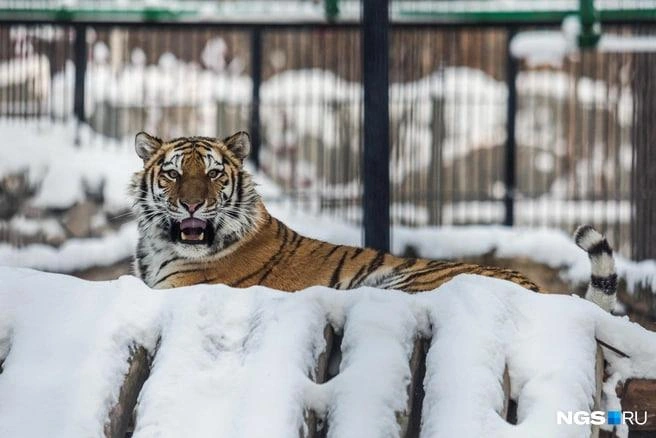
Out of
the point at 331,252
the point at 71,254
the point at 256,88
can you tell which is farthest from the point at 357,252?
the point at 71,254

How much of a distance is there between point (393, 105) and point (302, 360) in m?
6.58

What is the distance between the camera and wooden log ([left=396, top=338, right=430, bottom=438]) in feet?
9.11

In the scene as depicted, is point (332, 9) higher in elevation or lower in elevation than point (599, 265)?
higher

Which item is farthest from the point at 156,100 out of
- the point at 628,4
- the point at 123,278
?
the point at 123,278

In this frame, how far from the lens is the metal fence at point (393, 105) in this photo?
9266 mm

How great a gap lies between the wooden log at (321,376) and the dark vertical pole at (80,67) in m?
6.89

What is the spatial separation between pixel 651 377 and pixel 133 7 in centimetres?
706

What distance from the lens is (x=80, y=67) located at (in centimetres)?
947

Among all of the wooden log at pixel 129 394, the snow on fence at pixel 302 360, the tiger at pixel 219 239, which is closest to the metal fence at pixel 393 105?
the tiger at pixel 219 239

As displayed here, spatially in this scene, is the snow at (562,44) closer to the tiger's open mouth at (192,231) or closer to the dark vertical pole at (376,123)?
the dark vertical pole at (376,123)

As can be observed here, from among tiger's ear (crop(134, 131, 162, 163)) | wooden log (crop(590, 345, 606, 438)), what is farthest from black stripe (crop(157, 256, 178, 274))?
wooden log (crop(590, 345, 606, 438))

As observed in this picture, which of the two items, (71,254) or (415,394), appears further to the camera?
(71,254)

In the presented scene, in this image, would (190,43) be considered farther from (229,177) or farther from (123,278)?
(123,278)

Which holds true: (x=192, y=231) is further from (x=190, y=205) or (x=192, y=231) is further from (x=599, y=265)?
(x=599, y=265)
